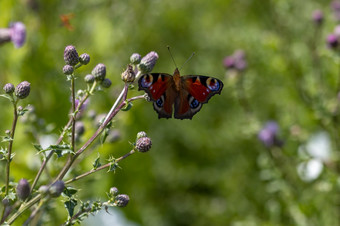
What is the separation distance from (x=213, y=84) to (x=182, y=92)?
0.42 feet

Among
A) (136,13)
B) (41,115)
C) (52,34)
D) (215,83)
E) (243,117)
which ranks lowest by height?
(215,83)

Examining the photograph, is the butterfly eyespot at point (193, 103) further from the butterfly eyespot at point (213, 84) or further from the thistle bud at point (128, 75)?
the thistle bud at point (128, 75)

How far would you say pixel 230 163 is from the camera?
12.4 feet

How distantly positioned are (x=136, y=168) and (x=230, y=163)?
0.94m

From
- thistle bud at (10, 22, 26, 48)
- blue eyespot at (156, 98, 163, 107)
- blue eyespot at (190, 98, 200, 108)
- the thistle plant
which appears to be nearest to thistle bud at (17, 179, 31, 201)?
the thistle plant

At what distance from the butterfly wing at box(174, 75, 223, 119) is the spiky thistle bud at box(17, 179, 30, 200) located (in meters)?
0.59

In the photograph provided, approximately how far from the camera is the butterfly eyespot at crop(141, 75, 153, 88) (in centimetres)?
145

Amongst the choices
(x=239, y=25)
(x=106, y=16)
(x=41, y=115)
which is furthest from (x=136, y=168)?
(x=239, y=25)

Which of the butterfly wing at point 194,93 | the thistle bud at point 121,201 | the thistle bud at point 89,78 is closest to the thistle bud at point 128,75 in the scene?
the thistle bud at point 89,78

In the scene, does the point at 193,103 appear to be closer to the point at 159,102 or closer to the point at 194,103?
the point at 194,103

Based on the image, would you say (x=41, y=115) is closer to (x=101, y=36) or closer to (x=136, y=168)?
(x=136, y=168)

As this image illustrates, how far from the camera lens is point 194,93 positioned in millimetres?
1649

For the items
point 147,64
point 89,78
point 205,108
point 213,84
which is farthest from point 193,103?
point 205,108

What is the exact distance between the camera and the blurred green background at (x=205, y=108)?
9.22 ft
